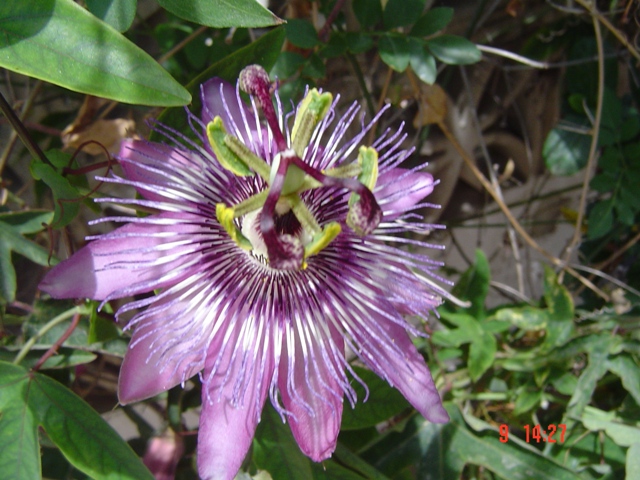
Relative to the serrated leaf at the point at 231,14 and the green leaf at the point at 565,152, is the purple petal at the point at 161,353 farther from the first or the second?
the green leaf at the point at 565,152

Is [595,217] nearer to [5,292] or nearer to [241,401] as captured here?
[241,401]

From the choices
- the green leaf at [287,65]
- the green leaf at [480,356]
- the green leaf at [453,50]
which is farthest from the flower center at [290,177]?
the green leaf at [480,356]

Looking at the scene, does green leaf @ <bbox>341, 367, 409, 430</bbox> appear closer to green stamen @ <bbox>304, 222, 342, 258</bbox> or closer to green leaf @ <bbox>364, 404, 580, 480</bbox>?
green leaf @ <bbox>364, 404, 580, 480</bbox>

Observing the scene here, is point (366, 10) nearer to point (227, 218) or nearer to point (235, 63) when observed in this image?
point (235, 63)

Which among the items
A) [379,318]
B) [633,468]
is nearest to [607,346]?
[633,468]

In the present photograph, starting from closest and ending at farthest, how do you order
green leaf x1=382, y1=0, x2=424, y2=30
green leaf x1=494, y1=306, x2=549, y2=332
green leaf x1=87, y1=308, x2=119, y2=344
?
1. green leaf x1=87, y1=308, x2=119, y2=344
2. green leaf x1=382, y1=0, x2=424, y2=30
3. green leaf x1=494, y1=306, x2=549, y2=332

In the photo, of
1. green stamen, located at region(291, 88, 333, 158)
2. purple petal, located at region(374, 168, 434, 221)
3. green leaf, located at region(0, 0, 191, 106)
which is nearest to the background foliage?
green leaf, located at region(0, 0, 191, 106)

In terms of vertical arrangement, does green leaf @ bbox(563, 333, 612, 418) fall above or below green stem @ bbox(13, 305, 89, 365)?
above

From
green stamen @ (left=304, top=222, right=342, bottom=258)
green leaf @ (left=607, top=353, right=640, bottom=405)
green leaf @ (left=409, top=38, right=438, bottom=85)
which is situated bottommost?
green leaf @ (left=607, top=353, right=640, bottom=405)

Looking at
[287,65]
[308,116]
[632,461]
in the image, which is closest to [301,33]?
[287,65]
